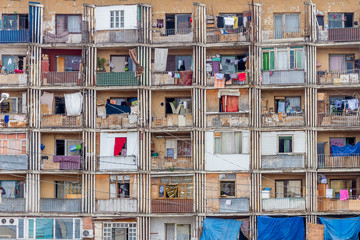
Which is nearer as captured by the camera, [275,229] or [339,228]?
[339,228]

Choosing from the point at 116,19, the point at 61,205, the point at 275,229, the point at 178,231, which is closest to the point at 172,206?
the point at 178,231

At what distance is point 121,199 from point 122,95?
740cm

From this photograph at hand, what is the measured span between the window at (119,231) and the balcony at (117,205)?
1.01 metres

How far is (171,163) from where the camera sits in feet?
146

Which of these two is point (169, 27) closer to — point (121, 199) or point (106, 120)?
point (106, 120)

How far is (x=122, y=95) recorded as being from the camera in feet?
151

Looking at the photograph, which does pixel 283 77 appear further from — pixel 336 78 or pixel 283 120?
pixel 336 78

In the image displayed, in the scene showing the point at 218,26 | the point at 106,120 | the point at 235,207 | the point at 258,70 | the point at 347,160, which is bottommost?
the point at 235,207

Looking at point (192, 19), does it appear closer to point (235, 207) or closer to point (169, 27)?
point (169, 27)

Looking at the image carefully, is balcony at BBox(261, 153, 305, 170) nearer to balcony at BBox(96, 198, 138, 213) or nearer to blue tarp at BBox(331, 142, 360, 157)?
blue tarp at BBox(331, 142, 360, 157)

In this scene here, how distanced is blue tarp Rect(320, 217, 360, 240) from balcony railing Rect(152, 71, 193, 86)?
13.2 metres

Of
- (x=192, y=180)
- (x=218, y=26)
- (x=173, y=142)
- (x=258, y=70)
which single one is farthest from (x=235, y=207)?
(x=218, y=26)

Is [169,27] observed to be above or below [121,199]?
above

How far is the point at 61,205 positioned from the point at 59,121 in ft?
19.0
